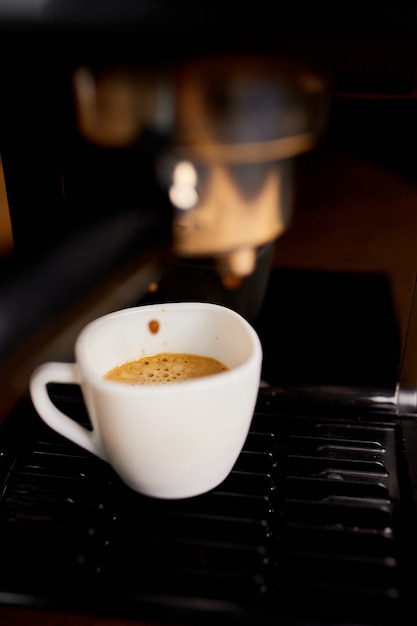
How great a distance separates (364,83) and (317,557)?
0.29 m

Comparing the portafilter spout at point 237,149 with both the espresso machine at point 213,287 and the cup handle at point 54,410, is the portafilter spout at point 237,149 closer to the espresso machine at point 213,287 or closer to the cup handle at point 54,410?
the espresso machine at point 213,287

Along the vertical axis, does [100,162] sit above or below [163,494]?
above

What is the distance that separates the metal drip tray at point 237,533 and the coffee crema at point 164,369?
0.06m

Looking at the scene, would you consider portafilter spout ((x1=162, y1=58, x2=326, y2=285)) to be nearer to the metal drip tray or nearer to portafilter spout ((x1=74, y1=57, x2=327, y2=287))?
portafilter spout ((x1=74, y1=57, x2=327, y2=287))

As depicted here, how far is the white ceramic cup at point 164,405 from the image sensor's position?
1.30 ft

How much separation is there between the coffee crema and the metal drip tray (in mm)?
60

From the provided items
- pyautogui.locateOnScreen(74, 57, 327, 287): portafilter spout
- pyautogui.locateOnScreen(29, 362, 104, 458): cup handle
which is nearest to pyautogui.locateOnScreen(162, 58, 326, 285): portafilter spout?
pyautogui.locateOnScreen(74, 57, 327, 287): portafilter spout

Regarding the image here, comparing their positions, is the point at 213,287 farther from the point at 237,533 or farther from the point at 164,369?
the point at 237,533

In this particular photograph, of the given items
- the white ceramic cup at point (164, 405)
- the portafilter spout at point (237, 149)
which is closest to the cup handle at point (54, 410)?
the white ceramic cup at point (164, 405)

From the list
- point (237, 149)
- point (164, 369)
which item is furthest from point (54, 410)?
point (237, 149)

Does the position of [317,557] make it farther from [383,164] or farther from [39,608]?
[383,164]

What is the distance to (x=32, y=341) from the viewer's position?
0.55 meters

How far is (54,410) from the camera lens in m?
0.46

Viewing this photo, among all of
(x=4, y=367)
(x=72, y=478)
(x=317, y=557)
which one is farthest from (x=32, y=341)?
(x=317, y=557)
